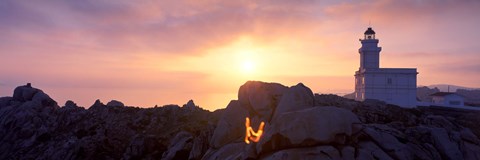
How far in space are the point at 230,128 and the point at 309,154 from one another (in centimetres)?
1179

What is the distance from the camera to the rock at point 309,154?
18531mm

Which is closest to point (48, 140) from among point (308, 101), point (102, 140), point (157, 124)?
point (102, 140)

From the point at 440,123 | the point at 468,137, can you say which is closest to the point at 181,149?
the point at 468,137

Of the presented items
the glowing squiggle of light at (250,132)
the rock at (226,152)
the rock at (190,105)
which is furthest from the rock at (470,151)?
the rock at (190,105)

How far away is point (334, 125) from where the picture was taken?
19.7 meters

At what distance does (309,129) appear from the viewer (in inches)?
769

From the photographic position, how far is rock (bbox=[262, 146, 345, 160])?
60.8ft

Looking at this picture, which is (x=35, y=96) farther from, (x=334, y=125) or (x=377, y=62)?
(x=377, y=62)

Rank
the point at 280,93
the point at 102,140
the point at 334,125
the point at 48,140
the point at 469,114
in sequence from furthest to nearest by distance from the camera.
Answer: the point at 469,114
the point at 48,140
the point at 102,140
the point at 280,93
the point at 334,125

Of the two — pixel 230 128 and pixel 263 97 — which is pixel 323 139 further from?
pixel 230 128

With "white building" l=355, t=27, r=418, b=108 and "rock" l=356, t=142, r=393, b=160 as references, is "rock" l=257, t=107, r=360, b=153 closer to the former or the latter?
"rock" l=356, t=142, r=393, b=160

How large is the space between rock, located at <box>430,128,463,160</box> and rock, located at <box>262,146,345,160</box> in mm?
13938

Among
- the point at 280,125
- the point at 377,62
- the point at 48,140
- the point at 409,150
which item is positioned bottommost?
the point at 48,140

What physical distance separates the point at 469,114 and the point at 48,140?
6915 cm
